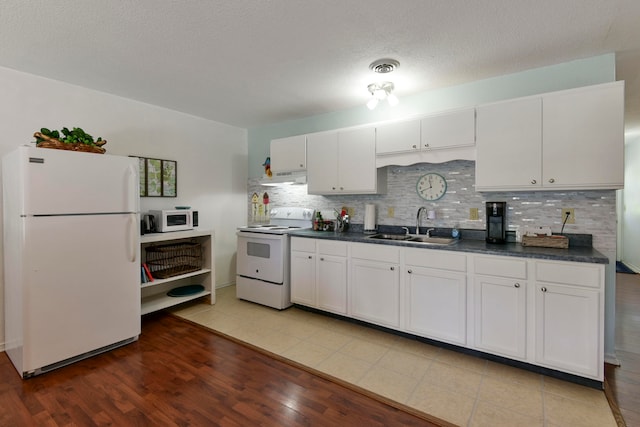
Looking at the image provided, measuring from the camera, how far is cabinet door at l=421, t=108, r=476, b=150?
263cm

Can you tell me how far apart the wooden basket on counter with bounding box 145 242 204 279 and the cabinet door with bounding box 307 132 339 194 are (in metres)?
1.63

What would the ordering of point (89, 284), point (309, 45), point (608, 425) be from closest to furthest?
1. point (608, 425)
2. point (309, 45)
3. point (89, 284)

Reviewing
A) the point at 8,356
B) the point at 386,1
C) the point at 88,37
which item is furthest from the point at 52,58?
the point at 386,1

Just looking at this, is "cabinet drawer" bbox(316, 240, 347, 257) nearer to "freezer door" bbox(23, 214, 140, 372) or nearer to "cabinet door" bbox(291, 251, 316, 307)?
"cabinet door" bbox(291, 251, 316, 307)

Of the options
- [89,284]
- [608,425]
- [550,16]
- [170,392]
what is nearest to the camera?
[608,425]

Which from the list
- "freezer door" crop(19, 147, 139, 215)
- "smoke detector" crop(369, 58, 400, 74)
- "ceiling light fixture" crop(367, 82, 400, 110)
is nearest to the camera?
"freezer door" crop(19, 147, 139, 215)

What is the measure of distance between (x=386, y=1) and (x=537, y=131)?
5.11ft

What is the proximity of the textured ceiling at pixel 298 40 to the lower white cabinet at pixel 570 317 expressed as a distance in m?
1.60

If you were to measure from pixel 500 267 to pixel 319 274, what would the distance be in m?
1.69

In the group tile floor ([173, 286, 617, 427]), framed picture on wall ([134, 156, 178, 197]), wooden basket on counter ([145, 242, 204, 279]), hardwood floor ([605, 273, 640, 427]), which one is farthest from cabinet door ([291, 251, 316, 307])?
hardwood floor ([605, 273, 640, 427])

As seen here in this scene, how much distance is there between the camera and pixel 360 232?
3547mm

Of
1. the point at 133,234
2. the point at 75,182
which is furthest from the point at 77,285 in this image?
the point at 75,182

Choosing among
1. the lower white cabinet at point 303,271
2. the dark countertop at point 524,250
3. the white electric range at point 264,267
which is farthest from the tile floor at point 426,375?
the dark countertop at point 524,250

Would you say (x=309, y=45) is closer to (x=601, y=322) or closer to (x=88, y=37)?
(x=88, y=37)
